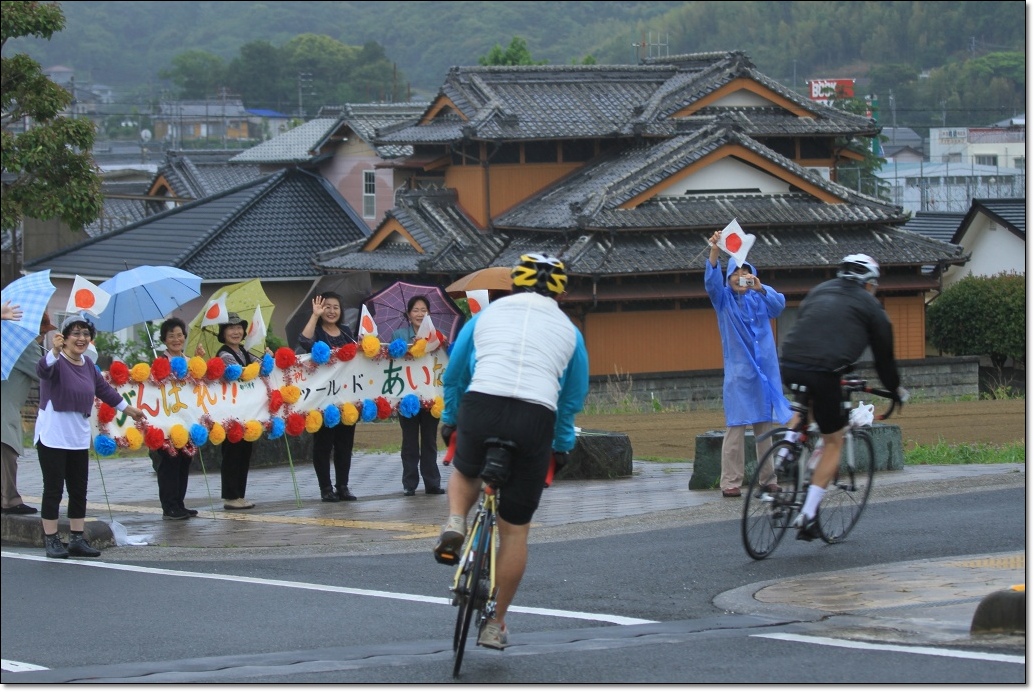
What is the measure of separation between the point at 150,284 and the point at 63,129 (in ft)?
29.7

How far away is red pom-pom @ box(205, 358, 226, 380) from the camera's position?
40.8 ft

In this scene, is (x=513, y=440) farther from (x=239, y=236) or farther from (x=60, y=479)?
(x=239, y=236)

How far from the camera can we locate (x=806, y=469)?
→ 955cm

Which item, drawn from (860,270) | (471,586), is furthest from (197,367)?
(471,586)

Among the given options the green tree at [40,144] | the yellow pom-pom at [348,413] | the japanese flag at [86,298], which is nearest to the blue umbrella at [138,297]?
the japanese flag at [86,298]

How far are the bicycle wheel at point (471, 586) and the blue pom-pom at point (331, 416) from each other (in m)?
6.26

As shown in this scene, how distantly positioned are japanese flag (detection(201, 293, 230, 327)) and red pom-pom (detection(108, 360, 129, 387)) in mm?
1109

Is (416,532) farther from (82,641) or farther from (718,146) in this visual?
(718,146)

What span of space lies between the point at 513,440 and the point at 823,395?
3.06m

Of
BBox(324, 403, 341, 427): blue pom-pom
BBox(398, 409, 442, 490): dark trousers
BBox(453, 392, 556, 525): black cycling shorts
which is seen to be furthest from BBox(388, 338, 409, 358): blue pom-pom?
BBox(453, 392, 556, 525): black cycling shorts

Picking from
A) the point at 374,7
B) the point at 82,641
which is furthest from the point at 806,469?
the point at 374,7

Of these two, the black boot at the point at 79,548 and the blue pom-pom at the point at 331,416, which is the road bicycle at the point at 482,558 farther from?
the blue pom-pom at the point at 331,416

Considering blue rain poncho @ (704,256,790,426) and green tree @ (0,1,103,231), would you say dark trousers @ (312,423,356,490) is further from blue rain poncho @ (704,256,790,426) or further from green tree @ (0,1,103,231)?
green tree @ (0,1,103,231)

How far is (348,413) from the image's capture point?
1315cm
